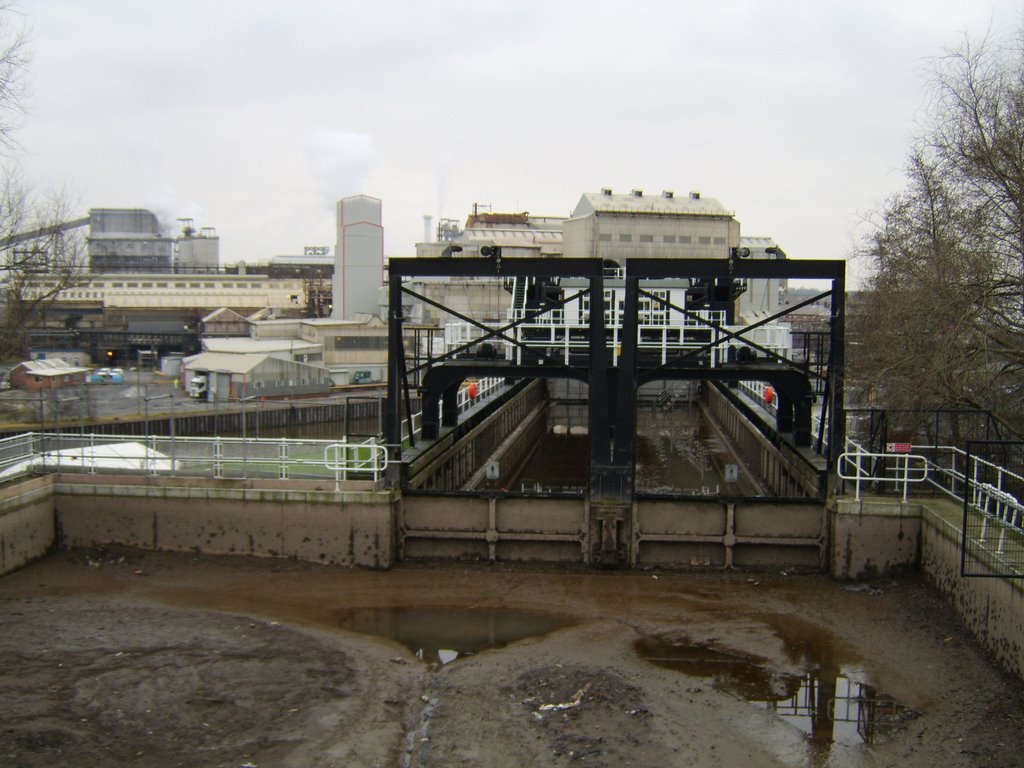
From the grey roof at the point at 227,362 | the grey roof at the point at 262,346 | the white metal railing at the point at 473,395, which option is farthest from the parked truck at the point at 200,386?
the white metal railing at the point at 473,395

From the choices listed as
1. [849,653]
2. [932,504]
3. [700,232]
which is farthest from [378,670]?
[700,232]

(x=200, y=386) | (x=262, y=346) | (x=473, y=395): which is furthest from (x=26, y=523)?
(x=262, y=346)

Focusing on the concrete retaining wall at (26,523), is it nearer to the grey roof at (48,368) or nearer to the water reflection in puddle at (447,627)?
the water reflection in puddle at (447,627)

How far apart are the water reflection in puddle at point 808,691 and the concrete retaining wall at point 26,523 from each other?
1203 cm

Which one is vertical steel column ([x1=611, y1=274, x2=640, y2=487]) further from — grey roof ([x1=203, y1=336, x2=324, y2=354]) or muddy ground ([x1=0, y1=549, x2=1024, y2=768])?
grey roof ([x1=203, y1=336, x2=324, y2=354])

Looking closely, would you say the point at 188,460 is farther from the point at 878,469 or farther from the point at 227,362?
the point at 227,362

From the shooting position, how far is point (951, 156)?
1914 centimetres

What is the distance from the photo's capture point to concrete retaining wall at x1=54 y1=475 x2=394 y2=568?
17828 mm

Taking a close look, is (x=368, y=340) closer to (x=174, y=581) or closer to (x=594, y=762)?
(x=174, y=581)

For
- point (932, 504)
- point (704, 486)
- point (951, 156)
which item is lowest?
point (704, 486)

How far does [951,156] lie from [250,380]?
39.0m

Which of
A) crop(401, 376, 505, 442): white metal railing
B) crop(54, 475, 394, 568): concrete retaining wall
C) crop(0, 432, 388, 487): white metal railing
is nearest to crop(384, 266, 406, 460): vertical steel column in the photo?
crop(0, 432, 388, 487): white metal railing

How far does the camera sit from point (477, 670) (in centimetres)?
1315

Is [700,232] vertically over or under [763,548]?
over
